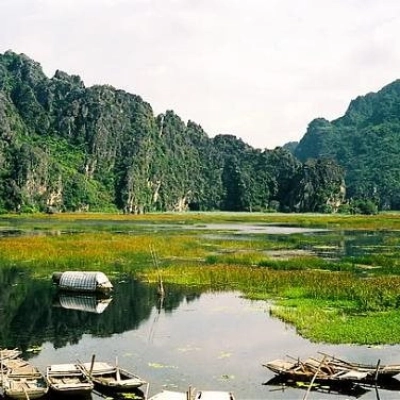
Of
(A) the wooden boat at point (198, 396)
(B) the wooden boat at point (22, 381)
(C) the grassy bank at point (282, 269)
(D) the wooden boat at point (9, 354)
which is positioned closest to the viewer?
(A) the wooden boat at point (198, 396)

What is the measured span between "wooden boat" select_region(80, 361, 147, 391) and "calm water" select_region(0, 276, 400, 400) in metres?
0.46

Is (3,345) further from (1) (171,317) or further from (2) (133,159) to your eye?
(2) (133,159)

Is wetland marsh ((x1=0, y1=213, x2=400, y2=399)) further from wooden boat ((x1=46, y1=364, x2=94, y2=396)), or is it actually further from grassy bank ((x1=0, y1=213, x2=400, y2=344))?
wooden boat ((x1=46, y1=364, x2=94, y2=396))

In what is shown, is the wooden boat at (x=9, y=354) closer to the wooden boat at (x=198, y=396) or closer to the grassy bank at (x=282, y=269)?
the wooden boat at (x=198, y=396)

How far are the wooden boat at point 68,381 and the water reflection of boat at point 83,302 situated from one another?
10.4 m

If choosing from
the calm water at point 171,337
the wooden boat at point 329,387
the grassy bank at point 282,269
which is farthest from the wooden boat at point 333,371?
the grassy bank at point 282,269

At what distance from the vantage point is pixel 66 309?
2731 cm

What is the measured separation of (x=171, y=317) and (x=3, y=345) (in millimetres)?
7208

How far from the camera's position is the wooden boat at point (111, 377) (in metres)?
15.9

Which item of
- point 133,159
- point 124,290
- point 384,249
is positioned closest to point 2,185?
point 133,159

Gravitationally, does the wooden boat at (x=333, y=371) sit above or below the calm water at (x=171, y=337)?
above

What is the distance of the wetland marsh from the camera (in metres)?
19.5

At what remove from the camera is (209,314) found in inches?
1026

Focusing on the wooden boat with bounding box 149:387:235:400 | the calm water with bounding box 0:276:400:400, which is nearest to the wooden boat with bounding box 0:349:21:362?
the calm water with bounding box 0:276:400:400
